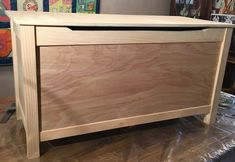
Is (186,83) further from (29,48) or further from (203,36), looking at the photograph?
(29,48)

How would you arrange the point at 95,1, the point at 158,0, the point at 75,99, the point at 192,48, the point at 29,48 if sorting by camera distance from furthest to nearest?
the point at 158,0, the point at 95,1, the point at 192,48, the point at 75,99, the point at 29,48

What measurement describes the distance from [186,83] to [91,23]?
0.42 metres

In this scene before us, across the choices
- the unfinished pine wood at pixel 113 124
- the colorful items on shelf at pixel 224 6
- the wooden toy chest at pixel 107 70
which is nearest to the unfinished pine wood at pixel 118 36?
the wooden toy chest at pixel 107 70

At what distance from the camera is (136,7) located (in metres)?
1.62

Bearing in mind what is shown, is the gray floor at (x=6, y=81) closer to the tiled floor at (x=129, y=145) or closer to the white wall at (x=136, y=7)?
the tiled floor at (x=129, y=145)

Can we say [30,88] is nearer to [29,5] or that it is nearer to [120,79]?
[120,79]

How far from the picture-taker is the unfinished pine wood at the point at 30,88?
0.62m

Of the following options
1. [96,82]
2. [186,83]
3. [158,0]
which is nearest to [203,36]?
[186,83]

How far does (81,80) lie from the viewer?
0.72m

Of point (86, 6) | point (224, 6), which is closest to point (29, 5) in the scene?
point (86, 6)

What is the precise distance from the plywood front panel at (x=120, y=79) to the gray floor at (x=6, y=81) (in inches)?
27.7

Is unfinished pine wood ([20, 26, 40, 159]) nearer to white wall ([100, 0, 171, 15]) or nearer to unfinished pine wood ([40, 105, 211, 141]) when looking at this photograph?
unfinished pine wood ([40, 105, 211, 141])

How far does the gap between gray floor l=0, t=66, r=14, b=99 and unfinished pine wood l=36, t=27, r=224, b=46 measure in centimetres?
75

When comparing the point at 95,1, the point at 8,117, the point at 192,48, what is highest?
the point at 95,1
